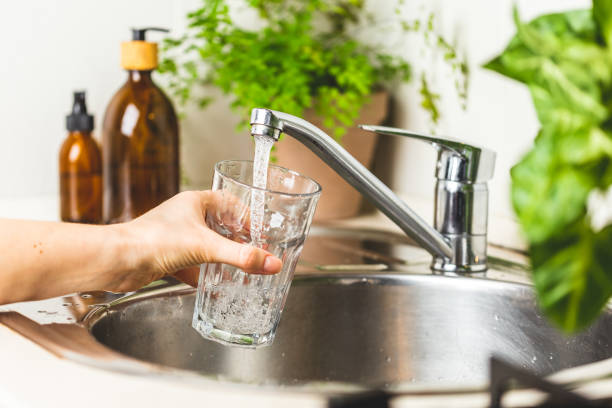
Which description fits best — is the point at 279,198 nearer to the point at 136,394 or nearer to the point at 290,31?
the point at 136,394

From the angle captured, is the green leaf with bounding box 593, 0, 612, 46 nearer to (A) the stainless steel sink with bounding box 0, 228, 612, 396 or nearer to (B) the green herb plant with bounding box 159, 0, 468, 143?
(A) the stainless steel sink with bounding box 0, 228, 612, 396

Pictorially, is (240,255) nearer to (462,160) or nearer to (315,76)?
(462,160)

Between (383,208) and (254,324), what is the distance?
0.24 metres

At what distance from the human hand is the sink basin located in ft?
0.31

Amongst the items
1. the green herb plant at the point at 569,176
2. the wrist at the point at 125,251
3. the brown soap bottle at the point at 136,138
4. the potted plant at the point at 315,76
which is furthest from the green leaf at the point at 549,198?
the brown soap bottle at the point at 136,138

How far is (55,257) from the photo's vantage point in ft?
2.34

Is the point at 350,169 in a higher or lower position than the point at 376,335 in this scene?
higher

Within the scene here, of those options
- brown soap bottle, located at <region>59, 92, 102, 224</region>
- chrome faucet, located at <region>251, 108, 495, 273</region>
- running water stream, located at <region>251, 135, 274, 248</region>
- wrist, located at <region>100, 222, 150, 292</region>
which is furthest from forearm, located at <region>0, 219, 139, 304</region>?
brown soap bottle, located at <region>59, 92, 102, 224</region>

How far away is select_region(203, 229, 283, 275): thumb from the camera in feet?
2.21

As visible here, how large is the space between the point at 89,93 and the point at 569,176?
1189mm

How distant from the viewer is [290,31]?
4.04ft

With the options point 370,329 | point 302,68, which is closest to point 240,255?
point 370,329

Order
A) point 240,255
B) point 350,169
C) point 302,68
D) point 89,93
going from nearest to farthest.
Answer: point 240,255, point 350,169, point 302,68, point 89,93

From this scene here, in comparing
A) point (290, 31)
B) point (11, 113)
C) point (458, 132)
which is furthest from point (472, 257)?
point (11, 113)
